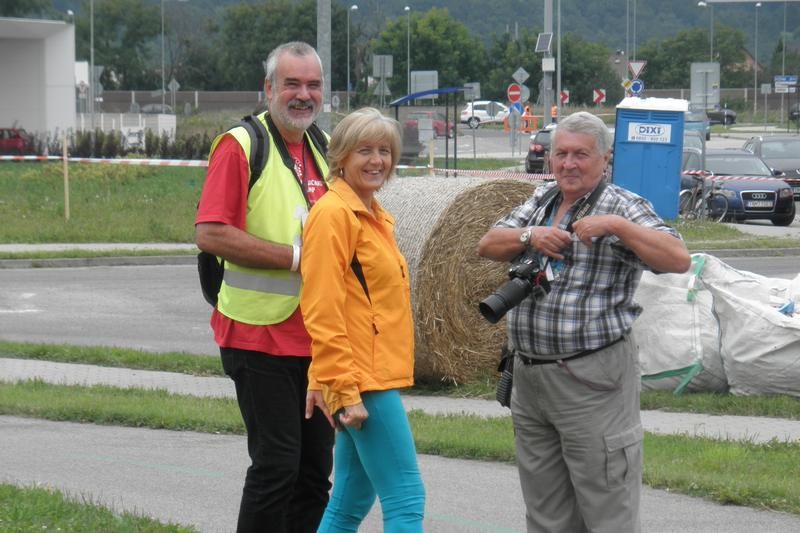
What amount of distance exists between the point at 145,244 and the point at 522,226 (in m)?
16.8

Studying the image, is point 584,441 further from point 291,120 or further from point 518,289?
point 291,120

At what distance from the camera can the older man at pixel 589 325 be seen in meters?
4.54

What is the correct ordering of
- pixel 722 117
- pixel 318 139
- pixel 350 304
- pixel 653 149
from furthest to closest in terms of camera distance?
1. pixel 722 117
2. pixel 653 149
3. pixel 318 139
4. pixel 350 304

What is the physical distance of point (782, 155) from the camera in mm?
33312

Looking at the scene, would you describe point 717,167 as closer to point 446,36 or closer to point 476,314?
point 476,314

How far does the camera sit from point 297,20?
112 metres

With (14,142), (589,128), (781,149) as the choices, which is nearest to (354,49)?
(14,142)

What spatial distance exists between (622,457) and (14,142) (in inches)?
1637

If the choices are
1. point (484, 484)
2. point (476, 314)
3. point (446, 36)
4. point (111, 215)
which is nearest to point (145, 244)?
point (111, 215)

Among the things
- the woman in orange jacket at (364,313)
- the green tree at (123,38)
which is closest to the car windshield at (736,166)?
the woman in orange jacket at (364,313)

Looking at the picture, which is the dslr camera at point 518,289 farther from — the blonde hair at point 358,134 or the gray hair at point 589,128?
the blonde hair at point 358,134

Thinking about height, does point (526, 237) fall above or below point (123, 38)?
below

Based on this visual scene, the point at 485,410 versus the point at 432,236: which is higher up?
the point at 432,236

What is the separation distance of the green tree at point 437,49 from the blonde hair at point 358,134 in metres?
100
